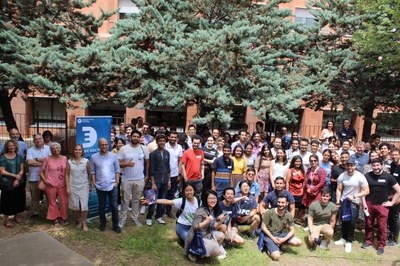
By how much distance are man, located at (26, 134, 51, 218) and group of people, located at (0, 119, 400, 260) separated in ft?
0.05

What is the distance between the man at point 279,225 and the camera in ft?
18.7

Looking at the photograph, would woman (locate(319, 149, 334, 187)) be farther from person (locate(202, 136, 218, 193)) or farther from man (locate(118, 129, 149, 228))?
man (locate(118, 129, 149, 228))

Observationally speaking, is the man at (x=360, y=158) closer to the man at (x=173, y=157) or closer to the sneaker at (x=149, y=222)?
the man at (x=173, y=157)

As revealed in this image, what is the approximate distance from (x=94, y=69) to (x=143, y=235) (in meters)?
6.40

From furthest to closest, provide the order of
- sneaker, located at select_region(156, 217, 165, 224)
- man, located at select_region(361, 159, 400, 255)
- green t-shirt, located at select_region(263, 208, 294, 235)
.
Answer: sneaker, located at select_region(156, 217, 165, 224), man, located at select_region(361, 159, 400, 255), green t-shirt, located at select_region(263, 208, 294, 235)

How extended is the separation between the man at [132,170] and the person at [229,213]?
152 cm

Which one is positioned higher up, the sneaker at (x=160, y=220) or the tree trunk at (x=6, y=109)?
the tree trunk at (x=6, y=109)

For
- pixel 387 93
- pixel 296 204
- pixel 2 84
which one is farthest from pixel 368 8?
pixel 2 84

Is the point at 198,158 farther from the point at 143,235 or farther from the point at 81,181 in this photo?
the point at 81,181

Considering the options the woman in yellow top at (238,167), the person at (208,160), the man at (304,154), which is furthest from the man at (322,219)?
the person at (208,160)

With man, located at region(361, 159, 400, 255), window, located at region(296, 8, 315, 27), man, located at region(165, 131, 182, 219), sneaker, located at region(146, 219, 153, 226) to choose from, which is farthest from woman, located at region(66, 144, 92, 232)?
window, located at region(296, 8, 315, 27)

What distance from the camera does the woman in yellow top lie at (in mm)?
6695

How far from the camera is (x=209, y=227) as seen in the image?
5316 millimetres

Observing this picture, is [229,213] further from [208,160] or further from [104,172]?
[104,172]
